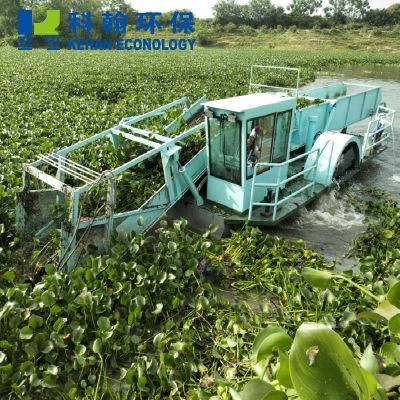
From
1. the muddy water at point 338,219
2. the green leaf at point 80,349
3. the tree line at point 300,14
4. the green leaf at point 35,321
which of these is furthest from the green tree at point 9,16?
the green leaf at point 80,349

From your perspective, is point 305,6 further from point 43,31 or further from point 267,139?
point 267,139

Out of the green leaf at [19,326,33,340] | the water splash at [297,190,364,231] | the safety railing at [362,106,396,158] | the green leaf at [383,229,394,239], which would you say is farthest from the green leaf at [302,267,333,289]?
the safety railing at [362,106,396,158]

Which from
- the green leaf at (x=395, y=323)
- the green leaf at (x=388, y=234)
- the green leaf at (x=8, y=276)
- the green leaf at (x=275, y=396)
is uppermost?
the green leaf at (x=395, y=323)

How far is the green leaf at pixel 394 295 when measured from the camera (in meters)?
2.06

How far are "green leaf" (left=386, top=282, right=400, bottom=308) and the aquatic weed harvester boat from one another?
337 centimetres

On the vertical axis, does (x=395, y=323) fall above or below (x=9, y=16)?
below

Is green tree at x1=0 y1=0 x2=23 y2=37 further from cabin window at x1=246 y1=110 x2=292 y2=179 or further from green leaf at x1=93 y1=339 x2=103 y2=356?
green leaf at x1=93 y1=339 x2=103 y2=356

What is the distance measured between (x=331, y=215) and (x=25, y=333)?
5508 mm

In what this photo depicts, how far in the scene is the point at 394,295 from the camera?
2.10 metres

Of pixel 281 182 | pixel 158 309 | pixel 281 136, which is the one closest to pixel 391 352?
pixel 158 309

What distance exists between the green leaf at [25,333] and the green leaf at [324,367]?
9.01ft

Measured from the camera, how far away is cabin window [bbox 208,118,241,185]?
19.2 feet

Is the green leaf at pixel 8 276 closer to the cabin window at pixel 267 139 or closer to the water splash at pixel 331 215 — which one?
the cabin window at pixel 267 139

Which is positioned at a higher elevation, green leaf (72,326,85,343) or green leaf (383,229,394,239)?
green leaf (72,326,85,343)
